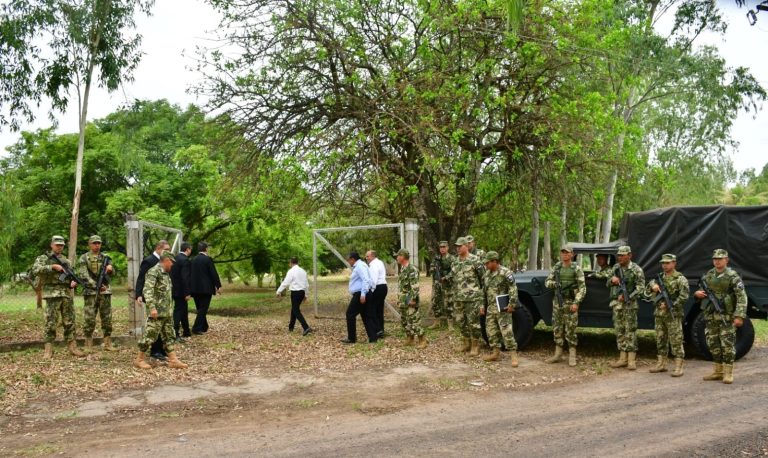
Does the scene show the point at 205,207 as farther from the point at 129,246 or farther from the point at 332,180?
the point at 129,246

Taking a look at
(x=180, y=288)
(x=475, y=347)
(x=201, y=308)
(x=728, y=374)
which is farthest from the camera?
(x=201, y=308)

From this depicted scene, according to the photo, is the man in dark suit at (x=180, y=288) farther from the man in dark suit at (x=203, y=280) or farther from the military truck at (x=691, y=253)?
the military truck at (x=691, y=253)

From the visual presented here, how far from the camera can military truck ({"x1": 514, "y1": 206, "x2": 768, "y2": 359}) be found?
28.9ft

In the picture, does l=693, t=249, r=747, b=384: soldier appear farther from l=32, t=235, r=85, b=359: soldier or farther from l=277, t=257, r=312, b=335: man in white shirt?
l=32, t=235, r=85, b=359: soldier

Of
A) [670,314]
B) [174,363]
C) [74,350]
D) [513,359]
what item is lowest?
[513,359]

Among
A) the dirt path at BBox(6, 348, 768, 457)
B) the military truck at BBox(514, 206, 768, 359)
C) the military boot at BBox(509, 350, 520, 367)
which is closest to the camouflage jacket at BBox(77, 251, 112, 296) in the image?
the dirt path at BBox(6, 348, 768, 457)

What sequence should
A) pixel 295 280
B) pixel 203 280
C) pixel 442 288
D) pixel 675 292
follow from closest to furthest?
pixel 675 292 < pixel 203 280 < pixel 295 280 < pixel 442 288

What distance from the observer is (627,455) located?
489 cm

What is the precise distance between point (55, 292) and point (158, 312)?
6.48ft

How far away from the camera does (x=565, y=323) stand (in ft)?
29.5

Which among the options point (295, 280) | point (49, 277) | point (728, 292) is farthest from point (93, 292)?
point (728, 292)

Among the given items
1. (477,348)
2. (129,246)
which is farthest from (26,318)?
(477,348)

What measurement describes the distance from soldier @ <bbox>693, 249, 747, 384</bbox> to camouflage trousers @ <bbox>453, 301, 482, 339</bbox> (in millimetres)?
3181

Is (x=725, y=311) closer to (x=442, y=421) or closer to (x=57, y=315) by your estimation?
(x=442, y=421)
